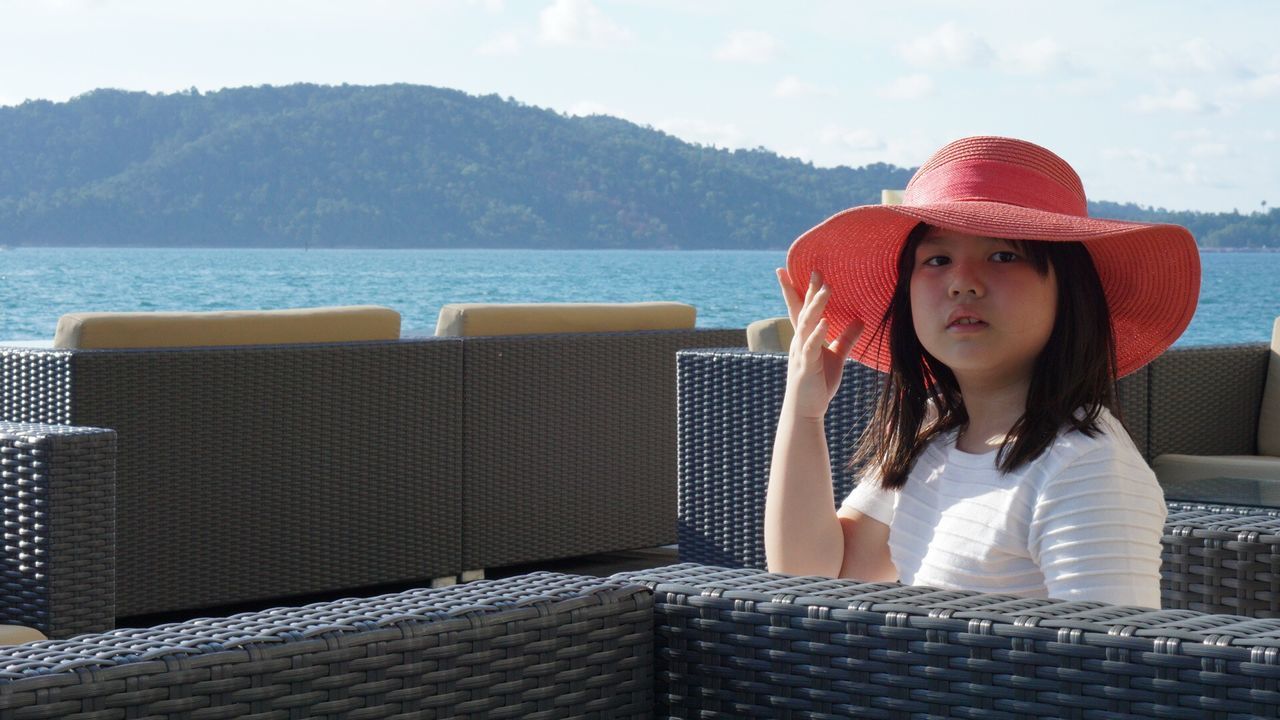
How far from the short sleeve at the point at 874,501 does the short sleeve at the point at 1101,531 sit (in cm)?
21

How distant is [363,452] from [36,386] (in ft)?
2.78

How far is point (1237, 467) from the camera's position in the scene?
364cm

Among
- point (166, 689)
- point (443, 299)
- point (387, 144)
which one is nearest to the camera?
point (166, 689)

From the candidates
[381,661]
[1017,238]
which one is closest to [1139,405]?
[1017,238]

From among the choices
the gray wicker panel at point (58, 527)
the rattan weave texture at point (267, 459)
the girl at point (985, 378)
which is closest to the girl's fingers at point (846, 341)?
the girl at point (985, 378)

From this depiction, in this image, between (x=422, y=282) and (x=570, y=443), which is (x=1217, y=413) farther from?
(x=422, y=282)

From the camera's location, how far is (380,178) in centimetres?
5412

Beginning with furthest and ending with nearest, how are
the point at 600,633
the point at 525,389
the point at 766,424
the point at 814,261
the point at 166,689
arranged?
the point at 525,389 < the point at 766,424 < the point at 814,261 < the point at 600,633 < the point at 166,689

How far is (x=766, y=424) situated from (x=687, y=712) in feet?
8.24

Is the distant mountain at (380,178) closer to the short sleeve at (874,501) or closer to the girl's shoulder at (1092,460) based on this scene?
the short sleeve at (874,501)

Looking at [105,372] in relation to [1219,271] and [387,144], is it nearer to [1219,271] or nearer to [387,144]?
[387,144]

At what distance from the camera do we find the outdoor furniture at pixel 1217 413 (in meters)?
3.64

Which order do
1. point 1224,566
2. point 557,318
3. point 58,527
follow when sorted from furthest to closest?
point 557,318 → point 58,527 → point 1224,566

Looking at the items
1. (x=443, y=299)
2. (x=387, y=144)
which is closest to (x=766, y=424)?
(x=443, y=299)
